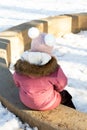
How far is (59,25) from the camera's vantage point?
6.46 meters

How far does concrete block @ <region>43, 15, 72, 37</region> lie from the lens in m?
6.26

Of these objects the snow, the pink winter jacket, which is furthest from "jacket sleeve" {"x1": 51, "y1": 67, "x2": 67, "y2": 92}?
the snow

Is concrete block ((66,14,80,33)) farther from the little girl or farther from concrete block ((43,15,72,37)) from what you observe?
the little girl

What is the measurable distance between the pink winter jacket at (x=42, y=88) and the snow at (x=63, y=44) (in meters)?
0.24

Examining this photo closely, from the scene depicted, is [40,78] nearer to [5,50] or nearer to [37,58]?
[37,58]

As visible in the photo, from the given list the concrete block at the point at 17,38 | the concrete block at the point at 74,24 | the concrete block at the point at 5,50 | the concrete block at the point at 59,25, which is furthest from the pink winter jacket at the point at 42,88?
the concrete block at the point at 74,24

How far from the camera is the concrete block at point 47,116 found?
9.99 ft

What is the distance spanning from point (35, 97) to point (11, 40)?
2059 millimetres

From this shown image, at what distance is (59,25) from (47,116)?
11.5ft

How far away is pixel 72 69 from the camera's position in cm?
512

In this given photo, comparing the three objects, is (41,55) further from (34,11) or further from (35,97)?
(34,11)

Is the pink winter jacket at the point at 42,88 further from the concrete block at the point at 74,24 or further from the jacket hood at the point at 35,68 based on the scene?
the concrete block at the point at 74,24

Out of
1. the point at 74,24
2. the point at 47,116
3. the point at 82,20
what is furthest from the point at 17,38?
the point at 47,116

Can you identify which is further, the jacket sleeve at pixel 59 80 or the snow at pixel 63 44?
the snow at pixel 63 44
